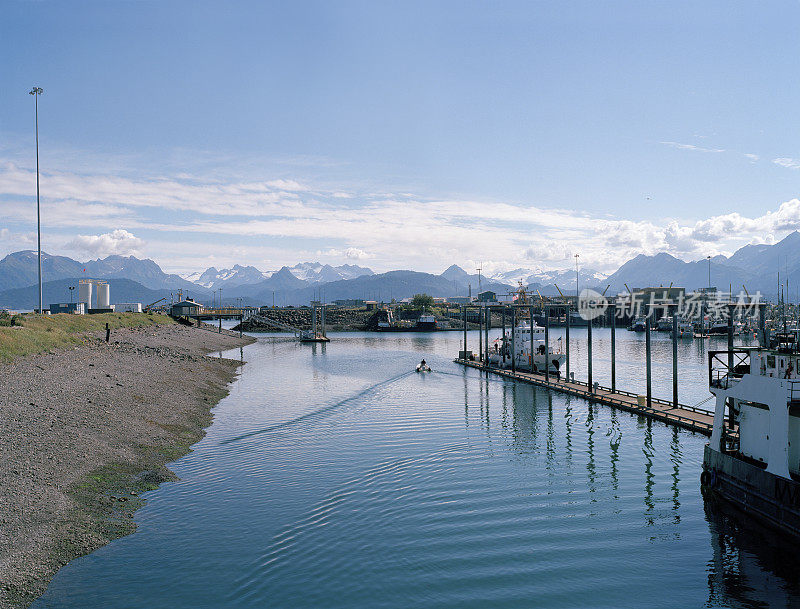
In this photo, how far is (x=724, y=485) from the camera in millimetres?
26312

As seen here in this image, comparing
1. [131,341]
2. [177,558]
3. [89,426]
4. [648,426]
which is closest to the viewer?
[177,558]

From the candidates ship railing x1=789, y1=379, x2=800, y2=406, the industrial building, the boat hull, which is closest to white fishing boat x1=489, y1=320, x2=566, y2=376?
the boat hull

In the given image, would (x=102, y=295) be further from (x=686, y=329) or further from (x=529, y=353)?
(x=686, y=329)

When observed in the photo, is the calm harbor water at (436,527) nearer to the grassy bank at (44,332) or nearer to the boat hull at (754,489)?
the boat hull at (754,489)

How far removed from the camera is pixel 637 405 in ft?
156

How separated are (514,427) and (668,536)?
23.2 metres

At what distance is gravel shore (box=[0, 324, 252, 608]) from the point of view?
20172mm

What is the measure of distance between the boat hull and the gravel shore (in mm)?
26912

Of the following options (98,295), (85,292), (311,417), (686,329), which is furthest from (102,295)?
(686,329)

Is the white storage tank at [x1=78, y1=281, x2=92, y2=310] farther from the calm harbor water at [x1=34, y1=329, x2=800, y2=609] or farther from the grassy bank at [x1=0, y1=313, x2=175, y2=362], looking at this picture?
the calm harbor water at [x1=34, y1=329, x2=800, y2=609]

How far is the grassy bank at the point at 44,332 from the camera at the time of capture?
54.8m

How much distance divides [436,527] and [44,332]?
216 feet

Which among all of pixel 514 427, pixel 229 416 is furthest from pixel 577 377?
pixel 229 416

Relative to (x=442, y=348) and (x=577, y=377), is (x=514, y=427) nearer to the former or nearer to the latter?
(x=577, y=377)
